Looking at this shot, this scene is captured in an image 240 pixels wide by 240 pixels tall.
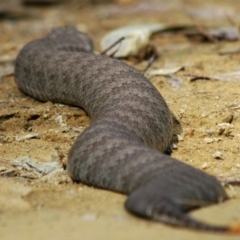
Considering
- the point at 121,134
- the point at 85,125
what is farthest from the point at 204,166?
the point at 85,125

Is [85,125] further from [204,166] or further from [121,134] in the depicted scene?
[204,166]

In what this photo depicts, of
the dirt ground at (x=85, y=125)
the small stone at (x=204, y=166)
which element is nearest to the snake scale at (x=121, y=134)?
the dirt ground at (x=85, y=125)

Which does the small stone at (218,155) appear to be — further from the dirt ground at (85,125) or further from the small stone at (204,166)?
the small stone at (204,166)

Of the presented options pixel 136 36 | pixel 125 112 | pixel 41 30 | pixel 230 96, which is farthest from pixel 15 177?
pixel 41 30

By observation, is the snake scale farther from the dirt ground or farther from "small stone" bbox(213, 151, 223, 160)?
"small stone" bbox(213, 151, 223, 160)

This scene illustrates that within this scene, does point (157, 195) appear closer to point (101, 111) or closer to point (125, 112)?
point (125, 112)
